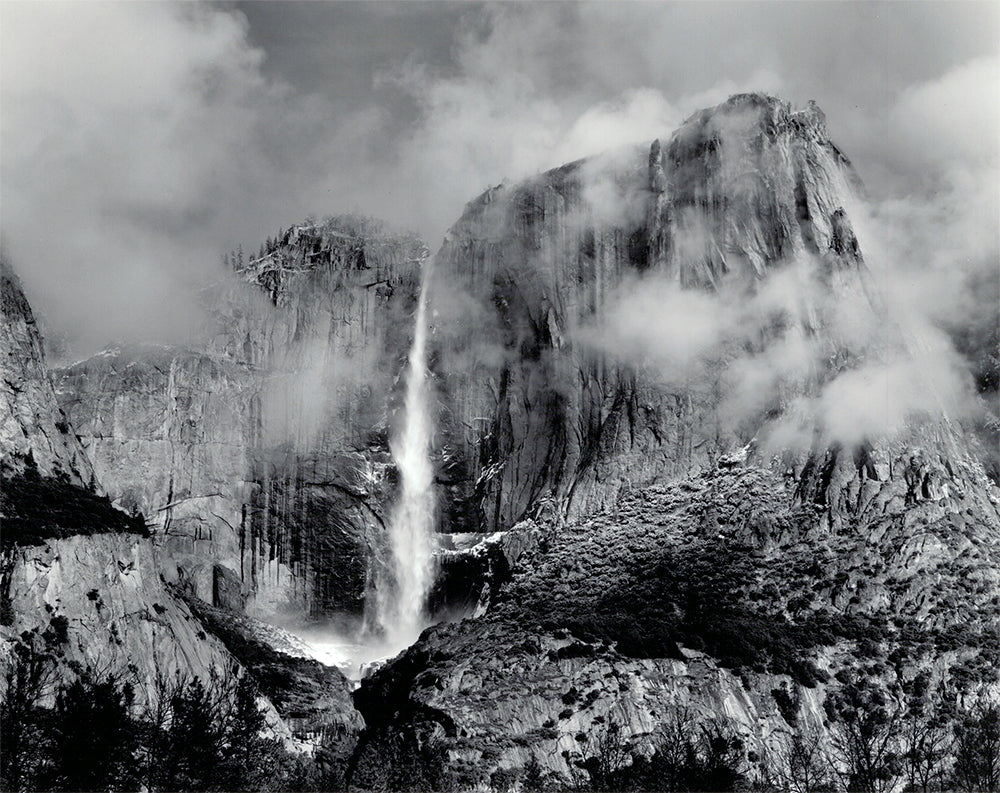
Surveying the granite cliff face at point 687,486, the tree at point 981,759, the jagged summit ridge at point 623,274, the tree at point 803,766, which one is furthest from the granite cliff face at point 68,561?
the tree at point 981,759

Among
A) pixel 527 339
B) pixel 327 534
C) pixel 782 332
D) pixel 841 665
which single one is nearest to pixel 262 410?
pixel 327 534

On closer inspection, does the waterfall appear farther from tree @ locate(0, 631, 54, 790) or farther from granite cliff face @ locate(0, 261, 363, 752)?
tree @ locate(0, 631, 54, 790)

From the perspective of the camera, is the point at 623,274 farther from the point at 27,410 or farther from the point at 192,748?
the point at 192,748

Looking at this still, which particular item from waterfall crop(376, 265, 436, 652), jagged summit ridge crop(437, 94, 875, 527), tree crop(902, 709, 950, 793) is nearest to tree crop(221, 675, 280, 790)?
tree crop(902, 709, 950, 793)

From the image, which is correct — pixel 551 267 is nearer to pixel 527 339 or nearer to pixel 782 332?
pixel 527 339

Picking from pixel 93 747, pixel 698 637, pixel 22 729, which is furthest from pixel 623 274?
pixel 22 729

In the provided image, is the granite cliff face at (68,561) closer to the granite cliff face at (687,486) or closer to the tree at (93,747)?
the tree at (93,747)
